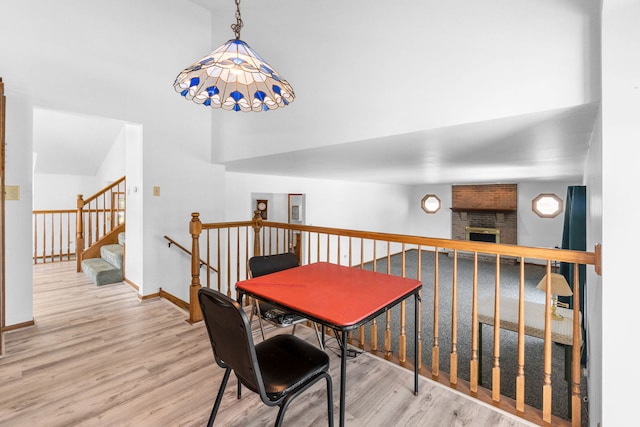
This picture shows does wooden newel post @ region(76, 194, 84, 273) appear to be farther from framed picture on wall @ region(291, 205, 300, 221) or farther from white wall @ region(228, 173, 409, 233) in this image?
framed picture on wall @ region(291, 205, 300, 221)

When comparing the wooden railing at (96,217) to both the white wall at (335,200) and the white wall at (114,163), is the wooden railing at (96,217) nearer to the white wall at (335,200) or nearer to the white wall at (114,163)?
the white wall at (114,163)

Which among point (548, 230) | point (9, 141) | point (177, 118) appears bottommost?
point (548, 230)

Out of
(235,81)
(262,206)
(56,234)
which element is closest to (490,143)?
(235,81)

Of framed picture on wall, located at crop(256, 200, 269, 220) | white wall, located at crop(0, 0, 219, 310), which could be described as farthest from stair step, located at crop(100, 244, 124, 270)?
framed picture on wall, located at crop(256, 200, 269, 220)

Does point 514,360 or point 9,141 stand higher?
point 9,141

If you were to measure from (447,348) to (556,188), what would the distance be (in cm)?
641

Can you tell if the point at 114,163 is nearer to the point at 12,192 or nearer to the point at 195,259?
the point at 12,192

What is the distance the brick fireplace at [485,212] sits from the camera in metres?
7.90

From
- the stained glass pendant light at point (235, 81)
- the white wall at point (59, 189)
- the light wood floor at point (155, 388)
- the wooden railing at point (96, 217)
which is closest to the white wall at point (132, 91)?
Result: the light wood floor at point (155, 388)

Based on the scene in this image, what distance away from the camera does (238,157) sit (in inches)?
140

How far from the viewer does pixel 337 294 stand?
1.61m

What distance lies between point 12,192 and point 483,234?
31.0 feet

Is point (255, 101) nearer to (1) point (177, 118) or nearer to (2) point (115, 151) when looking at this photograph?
(1) point (177, 118)

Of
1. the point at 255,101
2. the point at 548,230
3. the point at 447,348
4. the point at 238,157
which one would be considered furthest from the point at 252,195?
the point at 548,230
